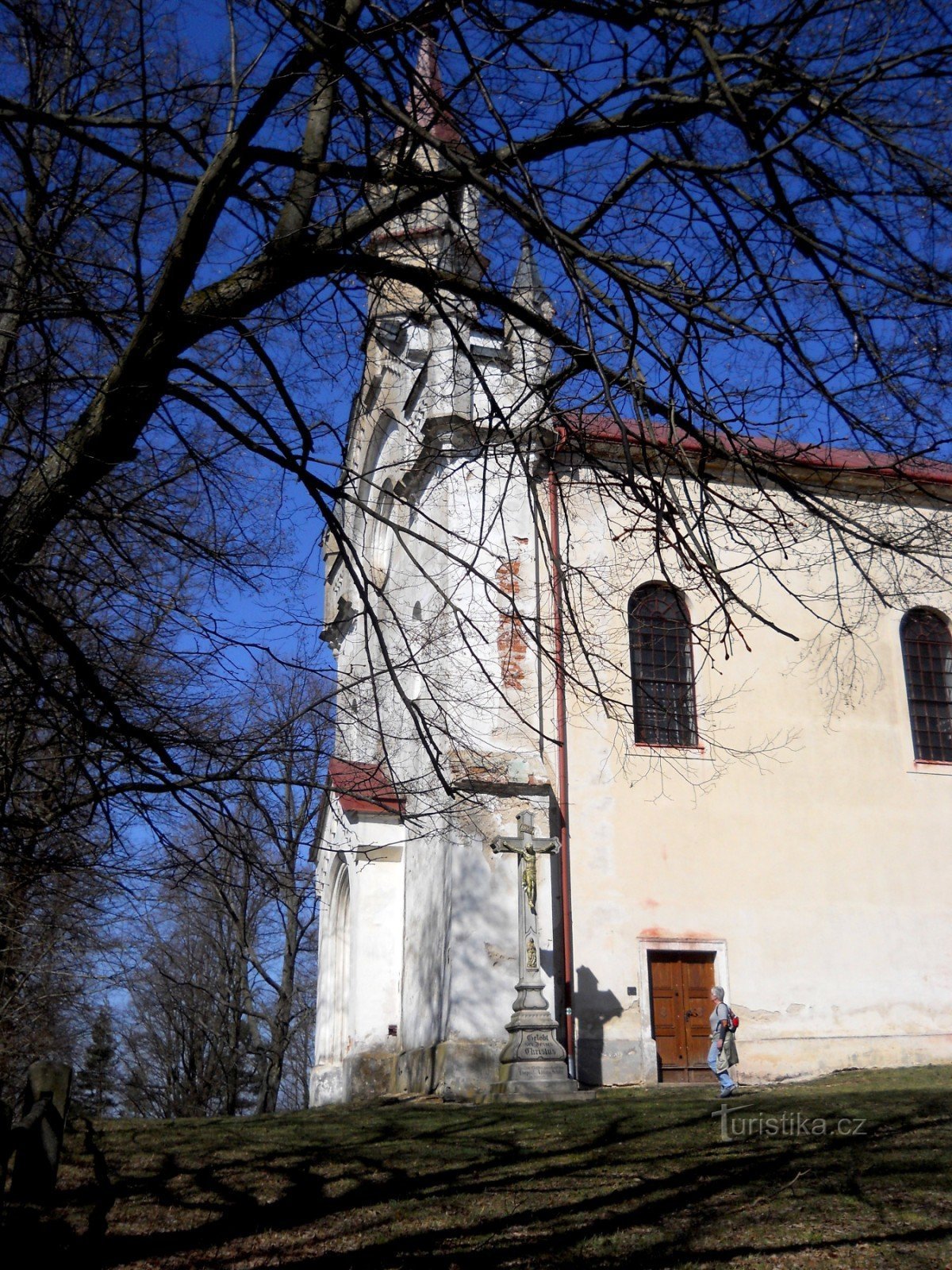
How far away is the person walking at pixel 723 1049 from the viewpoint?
468 inches

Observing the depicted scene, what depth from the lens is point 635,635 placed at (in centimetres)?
1684

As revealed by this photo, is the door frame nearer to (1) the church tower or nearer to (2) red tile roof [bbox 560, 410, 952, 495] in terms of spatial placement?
(1) the church tower

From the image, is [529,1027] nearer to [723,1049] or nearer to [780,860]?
[723,1049]

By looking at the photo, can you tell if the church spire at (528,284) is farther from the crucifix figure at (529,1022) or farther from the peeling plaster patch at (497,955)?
the peeling plaster patch at (497,955)

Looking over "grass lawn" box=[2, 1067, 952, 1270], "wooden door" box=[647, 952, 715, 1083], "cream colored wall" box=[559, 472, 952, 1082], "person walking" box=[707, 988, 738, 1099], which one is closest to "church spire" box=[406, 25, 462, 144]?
"grass lawn" box=[2, 1067, 952, 1270]

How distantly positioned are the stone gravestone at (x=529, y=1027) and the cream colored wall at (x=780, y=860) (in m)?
1.69

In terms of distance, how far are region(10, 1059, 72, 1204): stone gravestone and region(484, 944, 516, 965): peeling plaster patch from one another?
30.6ft

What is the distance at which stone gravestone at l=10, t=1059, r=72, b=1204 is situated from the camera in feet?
15.2

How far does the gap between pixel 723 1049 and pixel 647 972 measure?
3.20 m

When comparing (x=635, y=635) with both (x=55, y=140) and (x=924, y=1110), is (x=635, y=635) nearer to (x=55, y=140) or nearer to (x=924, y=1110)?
(x=924, y=1110)

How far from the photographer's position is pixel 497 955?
14.1m

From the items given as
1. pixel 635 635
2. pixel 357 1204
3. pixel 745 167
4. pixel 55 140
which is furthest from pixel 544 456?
pixel 635 635

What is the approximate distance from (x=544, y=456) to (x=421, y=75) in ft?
5.89

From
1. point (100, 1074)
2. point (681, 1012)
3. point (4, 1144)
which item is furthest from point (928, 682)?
point (100, 1074)
